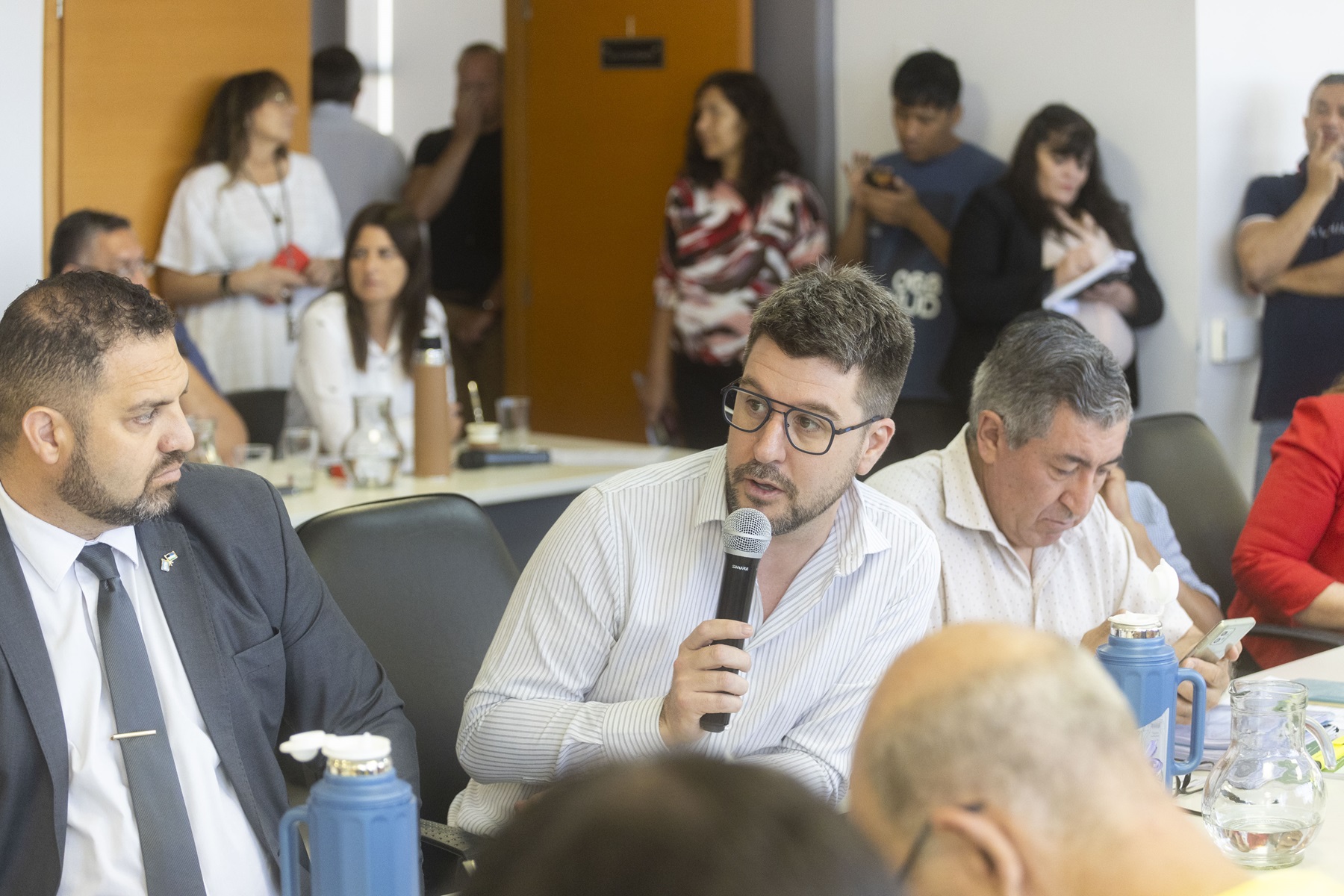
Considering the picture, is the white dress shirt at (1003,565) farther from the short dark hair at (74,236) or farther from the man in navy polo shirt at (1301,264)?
the short dark hair at (74,236)

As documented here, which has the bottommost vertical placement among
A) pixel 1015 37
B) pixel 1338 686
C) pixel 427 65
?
pixel 1338 686

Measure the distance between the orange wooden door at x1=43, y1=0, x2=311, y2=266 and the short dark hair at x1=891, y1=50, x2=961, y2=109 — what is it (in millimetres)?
2166

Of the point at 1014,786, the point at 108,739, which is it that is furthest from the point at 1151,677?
the point at 108,739

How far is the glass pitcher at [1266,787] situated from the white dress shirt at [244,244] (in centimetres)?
393

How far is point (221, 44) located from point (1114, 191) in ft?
9.95

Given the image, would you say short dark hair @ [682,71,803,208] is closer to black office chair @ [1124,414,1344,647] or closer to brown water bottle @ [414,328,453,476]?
brown water bottle @ [414,328,453,476]

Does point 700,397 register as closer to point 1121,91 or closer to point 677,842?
point 1121,91

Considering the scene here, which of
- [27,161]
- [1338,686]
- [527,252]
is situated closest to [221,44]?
[27,161]

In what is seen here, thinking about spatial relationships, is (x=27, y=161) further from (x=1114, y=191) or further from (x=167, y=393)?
(x=1114, y=191)

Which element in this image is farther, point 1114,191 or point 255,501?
point 1114,191

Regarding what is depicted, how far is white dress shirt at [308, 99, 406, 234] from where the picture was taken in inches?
235

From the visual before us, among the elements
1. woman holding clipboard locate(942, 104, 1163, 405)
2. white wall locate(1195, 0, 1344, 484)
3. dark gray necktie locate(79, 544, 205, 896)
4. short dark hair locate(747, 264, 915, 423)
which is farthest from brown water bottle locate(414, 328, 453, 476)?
white wall locate(1195, 0, 1344, 484)

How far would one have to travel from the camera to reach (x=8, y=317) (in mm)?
1657

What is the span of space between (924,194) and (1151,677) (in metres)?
3.48
